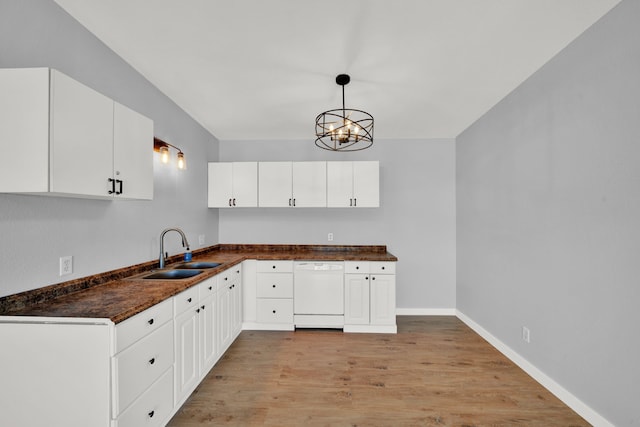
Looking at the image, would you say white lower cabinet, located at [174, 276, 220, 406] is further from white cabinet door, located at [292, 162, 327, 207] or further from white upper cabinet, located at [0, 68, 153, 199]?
white cabinet door, located at [292, 162, 327, 207]

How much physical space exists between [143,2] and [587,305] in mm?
3458

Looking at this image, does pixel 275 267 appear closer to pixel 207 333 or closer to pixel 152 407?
pixel 207 333

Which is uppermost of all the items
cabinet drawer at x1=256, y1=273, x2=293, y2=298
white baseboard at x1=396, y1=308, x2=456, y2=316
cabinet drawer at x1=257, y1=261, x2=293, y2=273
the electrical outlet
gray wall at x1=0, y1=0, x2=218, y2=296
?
gray wall at x1=0, y1=0, x2=218, y2=296

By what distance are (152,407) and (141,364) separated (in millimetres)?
332

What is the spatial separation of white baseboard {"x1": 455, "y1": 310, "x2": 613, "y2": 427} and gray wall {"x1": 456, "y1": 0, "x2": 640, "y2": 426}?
0.05m

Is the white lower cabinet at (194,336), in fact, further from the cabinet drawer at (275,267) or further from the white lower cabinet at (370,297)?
the white lower cabinet at (370,297)

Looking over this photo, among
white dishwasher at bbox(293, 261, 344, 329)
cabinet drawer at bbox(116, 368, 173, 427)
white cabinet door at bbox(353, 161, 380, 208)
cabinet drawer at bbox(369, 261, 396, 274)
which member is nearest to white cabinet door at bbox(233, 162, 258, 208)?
white dishwasher at bbox(293, 261, 344, 329)

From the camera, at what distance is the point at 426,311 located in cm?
410

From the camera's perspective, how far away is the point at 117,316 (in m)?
1.37

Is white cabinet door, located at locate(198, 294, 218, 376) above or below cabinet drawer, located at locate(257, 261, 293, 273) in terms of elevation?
below

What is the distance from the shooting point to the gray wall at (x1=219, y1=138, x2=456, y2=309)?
4126 millimetres

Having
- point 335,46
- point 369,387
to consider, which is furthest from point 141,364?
point 335,46

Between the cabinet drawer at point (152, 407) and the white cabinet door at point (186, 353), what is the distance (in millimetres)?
91

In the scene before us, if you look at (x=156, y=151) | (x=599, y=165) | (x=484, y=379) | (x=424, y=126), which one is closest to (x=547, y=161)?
(x=599, y=165)
